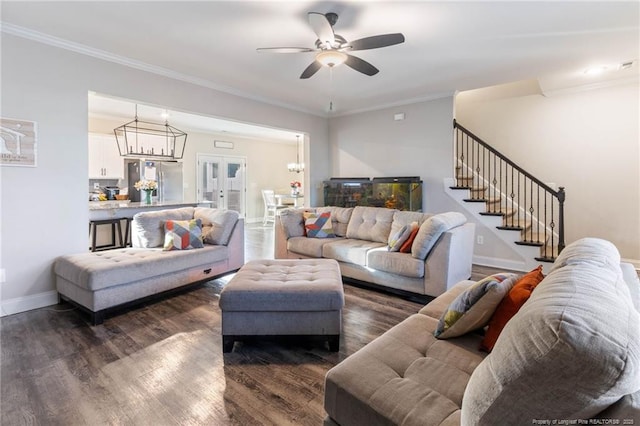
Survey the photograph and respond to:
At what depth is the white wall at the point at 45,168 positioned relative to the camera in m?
2.93

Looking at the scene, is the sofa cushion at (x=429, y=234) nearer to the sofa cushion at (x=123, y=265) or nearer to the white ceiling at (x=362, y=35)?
the white ceiling at (x=362, y=35)

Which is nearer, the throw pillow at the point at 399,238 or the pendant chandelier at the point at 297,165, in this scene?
the throw pillow at the point at 399,238

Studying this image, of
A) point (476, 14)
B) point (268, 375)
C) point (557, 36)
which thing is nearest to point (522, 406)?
point (268, 375)

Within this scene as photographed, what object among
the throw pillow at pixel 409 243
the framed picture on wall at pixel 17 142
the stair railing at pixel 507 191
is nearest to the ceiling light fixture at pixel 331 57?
the throw pillow at pixel 409 243

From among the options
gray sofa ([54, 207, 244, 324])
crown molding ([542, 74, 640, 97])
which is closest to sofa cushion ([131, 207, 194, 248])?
gray sofa ([54, 207, 244, 324])

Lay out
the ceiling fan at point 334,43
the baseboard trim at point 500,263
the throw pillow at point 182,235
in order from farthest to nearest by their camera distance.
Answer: the baseboard trim at point 500,263
the throw pillow at point 182,235
the ceiling fan at point 334,43

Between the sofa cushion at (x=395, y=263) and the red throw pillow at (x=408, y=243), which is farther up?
the red throw pillow at (x=408, y=243)

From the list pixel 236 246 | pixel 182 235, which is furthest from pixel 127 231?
pixel 236 246

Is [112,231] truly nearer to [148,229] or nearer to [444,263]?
[148,229]

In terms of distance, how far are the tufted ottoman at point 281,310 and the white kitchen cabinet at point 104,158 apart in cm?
587

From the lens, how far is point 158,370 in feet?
6.79

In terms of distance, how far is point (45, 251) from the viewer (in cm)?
316

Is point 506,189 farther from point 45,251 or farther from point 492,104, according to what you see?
point 45,251

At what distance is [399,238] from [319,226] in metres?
1.22
